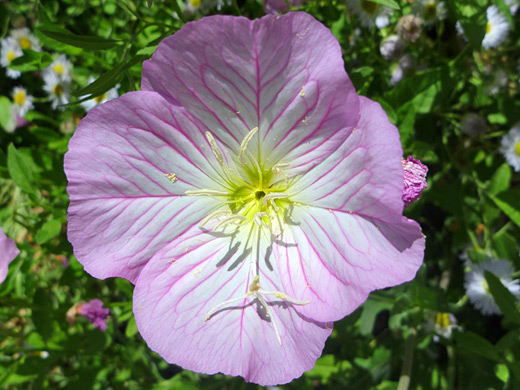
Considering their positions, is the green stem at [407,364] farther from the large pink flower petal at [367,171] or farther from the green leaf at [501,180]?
the large pink flower petal at [367,171]

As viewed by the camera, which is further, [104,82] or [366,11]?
[366,11]

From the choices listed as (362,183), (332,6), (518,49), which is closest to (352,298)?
(362,183)

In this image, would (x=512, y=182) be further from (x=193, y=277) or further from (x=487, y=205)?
(x=193, y=277)

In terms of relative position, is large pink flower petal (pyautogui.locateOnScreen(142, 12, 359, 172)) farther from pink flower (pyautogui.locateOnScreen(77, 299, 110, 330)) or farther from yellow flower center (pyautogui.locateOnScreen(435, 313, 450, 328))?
yellow flower center (pyautogui.locateOnScreen(435, 313, 450, 328))

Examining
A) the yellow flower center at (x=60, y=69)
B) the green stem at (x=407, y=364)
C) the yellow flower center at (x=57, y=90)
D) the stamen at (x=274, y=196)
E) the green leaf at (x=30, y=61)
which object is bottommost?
the green stem at (x=407, y=364)

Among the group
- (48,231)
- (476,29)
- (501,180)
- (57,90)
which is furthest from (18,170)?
(501,180)

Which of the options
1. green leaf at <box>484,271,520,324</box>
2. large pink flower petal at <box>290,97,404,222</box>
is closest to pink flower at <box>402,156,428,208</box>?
large pink flower petal at <box>290,97,404,222</box>

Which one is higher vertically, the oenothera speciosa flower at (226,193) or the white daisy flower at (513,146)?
the oenothera speciosa flower at (226,193)

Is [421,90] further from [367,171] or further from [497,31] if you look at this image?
[367,171]

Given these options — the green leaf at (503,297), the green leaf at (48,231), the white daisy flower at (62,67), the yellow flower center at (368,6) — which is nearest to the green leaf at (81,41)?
the green leaf at (48,231)
